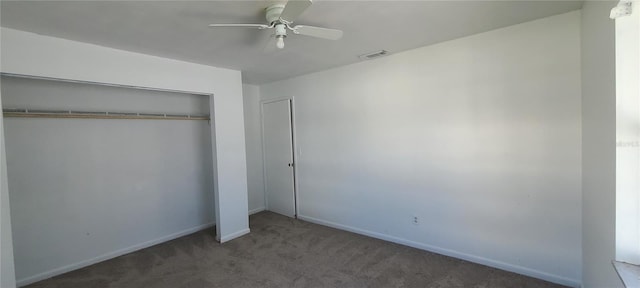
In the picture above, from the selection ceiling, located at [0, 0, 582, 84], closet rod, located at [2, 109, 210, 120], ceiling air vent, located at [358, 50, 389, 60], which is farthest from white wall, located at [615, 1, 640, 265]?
closet rod, located at [2, 109, 210, 120]

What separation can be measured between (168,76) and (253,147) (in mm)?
2094

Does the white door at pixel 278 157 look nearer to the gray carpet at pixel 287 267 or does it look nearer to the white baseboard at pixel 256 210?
the white baseboard at pixel 256 210

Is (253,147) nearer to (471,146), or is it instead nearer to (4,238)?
(4,238)

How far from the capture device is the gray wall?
8.87 feet

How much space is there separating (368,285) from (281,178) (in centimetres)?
263

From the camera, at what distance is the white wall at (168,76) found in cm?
227

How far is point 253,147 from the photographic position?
4.96 m

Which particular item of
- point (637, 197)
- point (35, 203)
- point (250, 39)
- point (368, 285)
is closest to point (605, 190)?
point (637, 197)

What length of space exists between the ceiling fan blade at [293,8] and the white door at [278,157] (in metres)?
2.71

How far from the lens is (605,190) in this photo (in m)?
1.56

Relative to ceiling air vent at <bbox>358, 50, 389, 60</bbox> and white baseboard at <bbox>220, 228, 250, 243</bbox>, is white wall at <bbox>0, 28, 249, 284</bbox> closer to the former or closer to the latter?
white baseboard at <bbox>220, 228, 250, 243</bbox>

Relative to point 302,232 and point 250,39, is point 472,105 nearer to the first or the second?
point 250,39

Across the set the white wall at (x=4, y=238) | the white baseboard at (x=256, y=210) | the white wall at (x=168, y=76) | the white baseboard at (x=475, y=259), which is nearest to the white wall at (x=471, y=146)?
the white baseboard at (x=475, y=259)

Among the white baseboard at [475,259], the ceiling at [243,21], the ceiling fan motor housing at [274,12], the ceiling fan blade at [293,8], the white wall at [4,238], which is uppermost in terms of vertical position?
the ceiling at [243,21]
